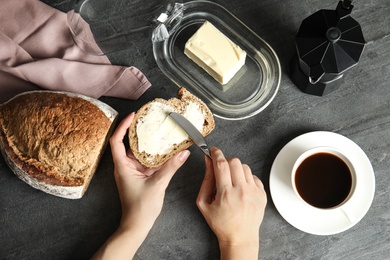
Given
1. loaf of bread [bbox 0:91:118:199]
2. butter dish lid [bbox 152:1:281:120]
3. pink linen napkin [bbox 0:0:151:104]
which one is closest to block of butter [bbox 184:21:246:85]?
butter dish lid [bbox 152:1:281:120]

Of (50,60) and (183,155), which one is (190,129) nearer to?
(183,155)

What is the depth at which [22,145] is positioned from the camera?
4.23ft

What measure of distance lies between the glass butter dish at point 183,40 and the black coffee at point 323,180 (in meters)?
0.22

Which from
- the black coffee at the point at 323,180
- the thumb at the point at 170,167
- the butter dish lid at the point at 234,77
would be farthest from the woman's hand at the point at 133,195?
the black coffee at the point at 323,180

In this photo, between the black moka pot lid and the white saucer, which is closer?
the black moka pot lid

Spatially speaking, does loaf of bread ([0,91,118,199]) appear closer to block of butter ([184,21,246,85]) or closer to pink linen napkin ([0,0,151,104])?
pink linen napkin ([0,0,151,104])

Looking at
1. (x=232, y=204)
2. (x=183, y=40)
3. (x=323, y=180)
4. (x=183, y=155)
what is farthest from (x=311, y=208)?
(x=183, y=40)

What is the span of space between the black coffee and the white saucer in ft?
0.08

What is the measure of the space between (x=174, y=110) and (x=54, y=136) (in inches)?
12.9

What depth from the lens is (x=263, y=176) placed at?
1.40 meters

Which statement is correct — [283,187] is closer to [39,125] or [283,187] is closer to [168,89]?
[168,89]

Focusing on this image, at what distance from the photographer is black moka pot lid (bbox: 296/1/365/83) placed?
3.92ft

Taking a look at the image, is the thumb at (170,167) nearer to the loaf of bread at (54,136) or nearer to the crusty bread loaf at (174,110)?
the crusty bread loaf at (174,110)

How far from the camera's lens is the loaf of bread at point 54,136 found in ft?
4.13
